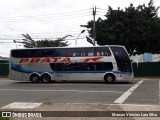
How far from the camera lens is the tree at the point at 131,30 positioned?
42750 millimetres

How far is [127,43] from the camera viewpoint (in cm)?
4309

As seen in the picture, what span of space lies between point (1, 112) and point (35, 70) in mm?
20916

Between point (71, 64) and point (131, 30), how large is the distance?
50.0 feet

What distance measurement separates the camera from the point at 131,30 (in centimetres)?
4359

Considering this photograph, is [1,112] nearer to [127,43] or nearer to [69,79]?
[69,79]

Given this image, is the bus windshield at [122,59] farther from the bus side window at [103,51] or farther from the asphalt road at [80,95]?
the asphalt road at [80,95]

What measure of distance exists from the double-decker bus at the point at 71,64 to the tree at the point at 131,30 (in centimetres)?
1270

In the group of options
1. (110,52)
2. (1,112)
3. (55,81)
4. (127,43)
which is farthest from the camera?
(127,43)

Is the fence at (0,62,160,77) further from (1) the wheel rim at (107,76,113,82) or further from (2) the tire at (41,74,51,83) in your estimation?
(2) the tire at (41,74,51,83)

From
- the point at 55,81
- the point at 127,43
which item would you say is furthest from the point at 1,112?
the point at 127,43

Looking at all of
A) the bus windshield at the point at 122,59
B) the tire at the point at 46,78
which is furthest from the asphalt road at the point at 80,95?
the tire at the point at 46,78

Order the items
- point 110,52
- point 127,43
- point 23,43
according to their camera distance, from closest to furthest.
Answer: point 110,52, point 127,43, point 23,43

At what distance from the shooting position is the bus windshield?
97.0 ft

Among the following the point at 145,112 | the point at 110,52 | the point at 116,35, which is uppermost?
the point at 116,35
